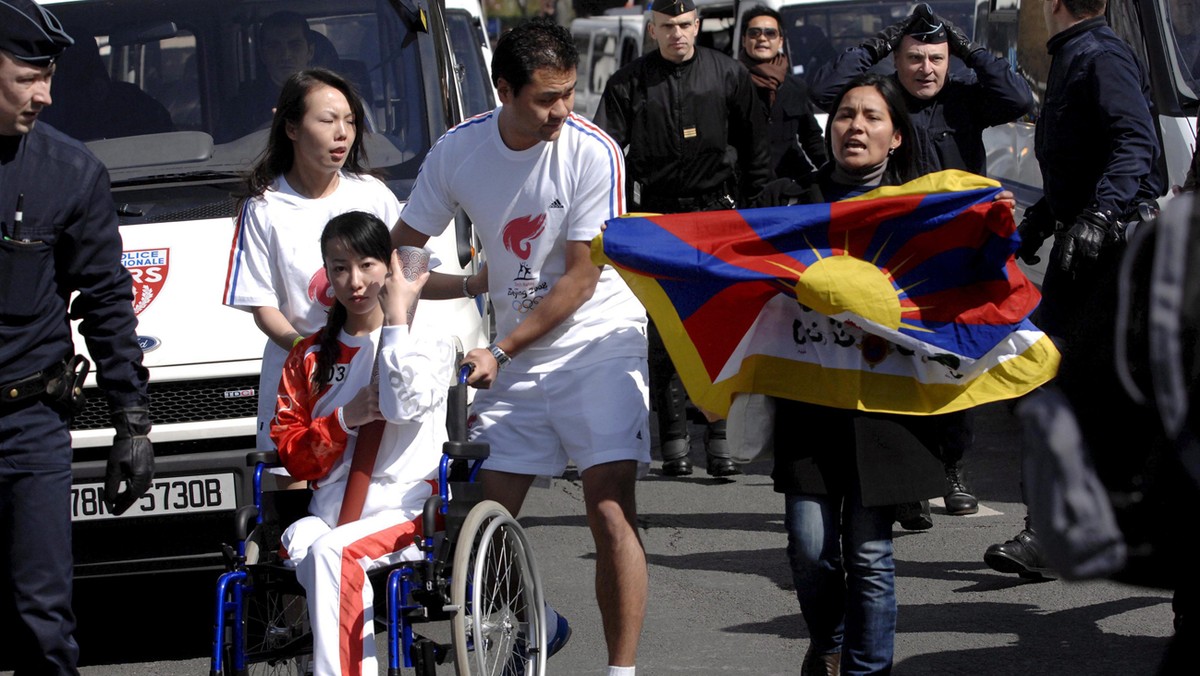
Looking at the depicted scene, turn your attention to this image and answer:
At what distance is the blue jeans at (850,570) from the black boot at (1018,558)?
1777 mm

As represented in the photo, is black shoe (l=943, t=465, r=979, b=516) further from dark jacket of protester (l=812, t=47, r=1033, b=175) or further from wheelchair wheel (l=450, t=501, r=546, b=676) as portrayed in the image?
wheelchair wheel (l=450, t=501, r=546, b=676)

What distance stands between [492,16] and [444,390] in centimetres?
3534

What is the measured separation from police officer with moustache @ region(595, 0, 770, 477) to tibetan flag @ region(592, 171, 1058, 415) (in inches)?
148

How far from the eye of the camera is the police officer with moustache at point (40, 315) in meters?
4.22

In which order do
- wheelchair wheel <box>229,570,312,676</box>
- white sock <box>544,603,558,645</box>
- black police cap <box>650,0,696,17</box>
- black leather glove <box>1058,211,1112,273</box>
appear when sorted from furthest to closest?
1. black police cap <box>650,0,696,17</box>
2. black leather glove <box>1058,211,1112,273</box>
3. white sock <box>544,603,558,645</box>
4. wheelchair wheel <box>229,570,312,676</box>

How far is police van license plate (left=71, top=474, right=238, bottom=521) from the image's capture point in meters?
5.74

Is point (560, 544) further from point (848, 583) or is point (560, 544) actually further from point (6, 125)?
point (6, 125)

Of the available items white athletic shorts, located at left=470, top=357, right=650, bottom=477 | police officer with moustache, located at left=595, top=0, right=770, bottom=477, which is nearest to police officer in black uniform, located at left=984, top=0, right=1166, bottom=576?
white athletic shorts, located at left=470, top=357, right=650, bottom=477

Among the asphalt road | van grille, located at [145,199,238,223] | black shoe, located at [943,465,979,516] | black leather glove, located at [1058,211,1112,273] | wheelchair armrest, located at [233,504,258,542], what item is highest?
van grille, located at [145,199,238,223]

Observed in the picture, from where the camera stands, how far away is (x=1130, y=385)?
251 cm

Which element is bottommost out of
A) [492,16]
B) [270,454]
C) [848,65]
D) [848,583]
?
[848,583]

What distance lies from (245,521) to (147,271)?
6.37ft

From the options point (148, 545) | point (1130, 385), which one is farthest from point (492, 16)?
point (1130, 385)

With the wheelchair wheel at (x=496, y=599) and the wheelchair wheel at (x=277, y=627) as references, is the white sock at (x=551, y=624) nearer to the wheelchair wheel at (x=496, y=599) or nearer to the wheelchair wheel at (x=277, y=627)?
the wheelchair wheel at (x=496, y=599)
